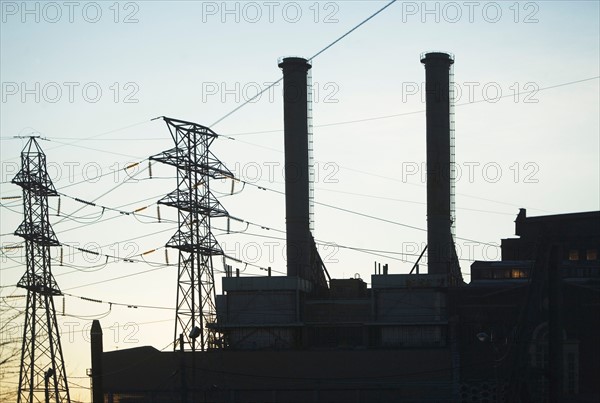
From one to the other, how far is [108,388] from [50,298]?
45.2 ft

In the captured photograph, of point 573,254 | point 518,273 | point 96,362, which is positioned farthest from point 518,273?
point 96,362

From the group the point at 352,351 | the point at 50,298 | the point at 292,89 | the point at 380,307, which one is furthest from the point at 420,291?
the point at 50,298

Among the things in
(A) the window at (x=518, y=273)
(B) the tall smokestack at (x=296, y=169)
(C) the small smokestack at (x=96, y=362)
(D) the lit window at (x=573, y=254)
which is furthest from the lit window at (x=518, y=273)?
(C) the small smokestack at (x=96, y=362)

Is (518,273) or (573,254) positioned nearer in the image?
(518,273)

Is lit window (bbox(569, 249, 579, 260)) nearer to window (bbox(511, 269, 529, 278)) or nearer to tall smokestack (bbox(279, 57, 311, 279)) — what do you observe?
window (bbox(511, 269, 529, 278))

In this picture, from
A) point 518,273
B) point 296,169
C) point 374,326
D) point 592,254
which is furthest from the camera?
point 592,254

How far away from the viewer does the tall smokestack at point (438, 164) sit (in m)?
70.8

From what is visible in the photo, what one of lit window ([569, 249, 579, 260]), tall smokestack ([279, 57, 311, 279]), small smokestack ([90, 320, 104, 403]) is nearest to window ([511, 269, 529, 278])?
lit window ([569, 249, 579, 260])

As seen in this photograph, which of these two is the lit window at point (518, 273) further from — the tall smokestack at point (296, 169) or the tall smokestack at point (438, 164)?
the tall smokestack at point (296, 169)

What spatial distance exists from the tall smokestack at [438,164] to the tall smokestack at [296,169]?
8320mm

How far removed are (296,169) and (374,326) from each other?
1172 centimetres

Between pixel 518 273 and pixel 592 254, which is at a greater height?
pixel 592 254

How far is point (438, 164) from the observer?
71625mm

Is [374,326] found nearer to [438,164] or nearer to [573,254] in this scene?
[438,164]
